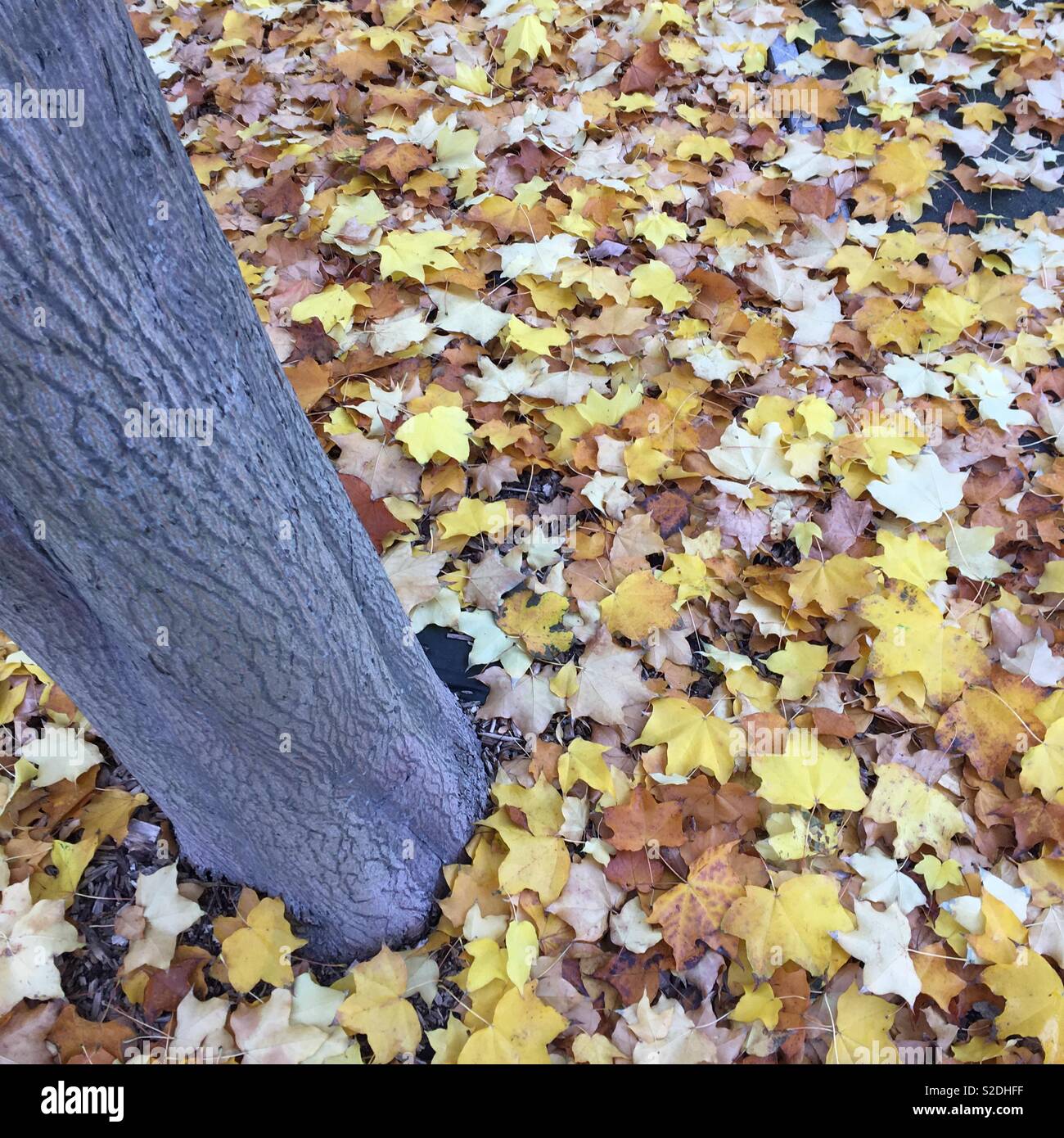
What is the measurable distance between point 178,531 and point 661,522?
1.49 metres

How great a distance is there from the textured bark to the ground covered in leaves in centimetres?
34

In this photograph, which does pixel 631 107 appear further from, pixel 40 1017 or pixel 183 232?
pixel 40 1017

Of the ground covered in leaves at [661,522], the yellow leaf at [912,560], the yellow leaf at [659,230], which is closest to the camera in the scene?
the ground covered in leaves at [661,522]

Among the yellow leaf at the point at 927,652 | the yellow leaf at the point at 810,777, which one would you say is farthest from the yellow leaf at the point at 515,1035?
the yellow leaf at the point at 927,652

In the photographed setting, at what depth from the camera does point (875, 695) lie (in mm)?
1902

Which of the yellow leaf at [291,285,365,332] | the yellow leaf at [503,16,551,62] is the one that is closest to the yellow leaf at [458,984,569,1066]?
the yellow leaf at [291,285,365,332]

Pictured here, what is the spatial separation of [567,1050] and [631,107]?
125 inches

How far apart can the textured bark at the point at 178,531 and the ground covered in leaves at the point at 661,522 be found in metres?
0.34

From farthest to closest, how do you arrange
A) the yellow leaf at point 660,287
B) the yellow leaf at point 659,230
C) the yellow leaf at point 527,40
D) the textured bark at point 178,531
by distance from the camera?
1. the yellow leaf at point 527,40
2. the yellow leaf at point 659,230
3. the yellow leaf at point 660,287
4. the textured bark at point 178,531

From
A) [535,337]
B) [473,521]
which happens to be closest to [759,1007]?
[473,521]

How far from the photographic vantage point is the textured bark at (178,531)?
0.70 metres

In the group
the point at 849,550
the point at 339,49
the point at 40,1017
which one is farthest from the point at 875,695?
the point at 339,49

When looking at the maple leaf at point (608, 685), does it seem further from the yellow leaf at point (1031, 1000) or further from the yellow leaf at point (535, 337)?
the yellow leaf at point (535, 337)

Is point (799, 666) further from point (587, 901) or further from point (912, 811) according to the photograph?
point (587, 901)
